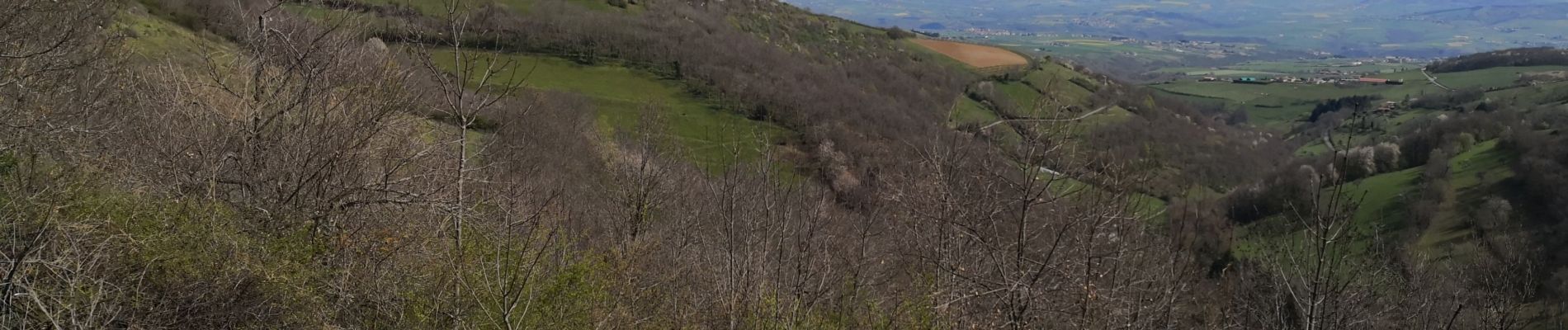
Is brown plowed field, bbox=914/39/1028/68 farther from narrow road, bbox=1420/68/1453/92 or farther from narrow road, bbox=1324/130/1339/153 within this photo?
narrow road, bbox=1324/130/1339/153

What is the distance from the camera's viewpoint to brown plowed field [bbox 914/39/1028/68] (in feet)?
313

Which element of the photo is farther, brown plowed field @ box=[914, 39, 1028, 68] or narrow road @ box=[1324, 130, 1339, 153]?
brown plowed field @ box=[914, 39, 1028, 68]

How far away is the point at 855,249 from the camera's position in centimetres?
1194

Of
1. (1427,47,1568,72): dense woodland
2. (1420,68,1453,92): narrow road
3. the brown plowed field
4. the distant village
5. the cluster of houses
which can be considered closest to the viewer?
the brown plowed field

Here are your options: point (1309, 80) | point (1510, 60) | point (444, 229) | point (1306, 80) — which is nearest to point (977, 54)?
point (1309, 80)

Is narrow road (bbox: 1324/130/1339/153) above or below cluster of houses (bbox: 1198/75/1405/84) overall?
above

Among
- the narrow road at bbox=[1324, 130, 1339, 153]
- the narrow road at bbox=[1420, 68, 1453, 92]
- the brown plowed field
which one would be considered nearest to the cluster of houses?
the narrow road at bbox=[1420, 68, 1453, 92]

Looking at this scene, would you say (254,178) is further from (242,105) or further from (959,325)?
(959,325)

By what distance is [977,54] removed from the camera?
9825 cm

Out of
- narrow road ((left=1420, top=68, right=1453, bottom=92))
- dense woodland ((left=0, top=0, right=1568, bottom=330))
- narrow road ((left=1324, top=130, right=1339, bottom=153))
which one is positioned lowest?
narrow road ((left=1420, top=68, right=1453, bottom=92))

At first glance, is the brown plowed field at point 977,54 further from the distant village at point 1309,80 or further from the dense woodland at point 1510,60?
the dense woodland at point 1510,60

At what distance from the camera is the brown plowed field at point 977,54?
9525cm

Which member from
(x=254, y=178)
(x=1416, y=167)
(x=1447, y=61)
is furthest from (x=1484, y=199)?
(x=1447, y=61)

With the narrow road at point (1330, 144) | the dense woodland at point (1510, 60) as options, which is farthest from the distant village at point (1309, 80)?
the narrow road at point (1330, 144)
